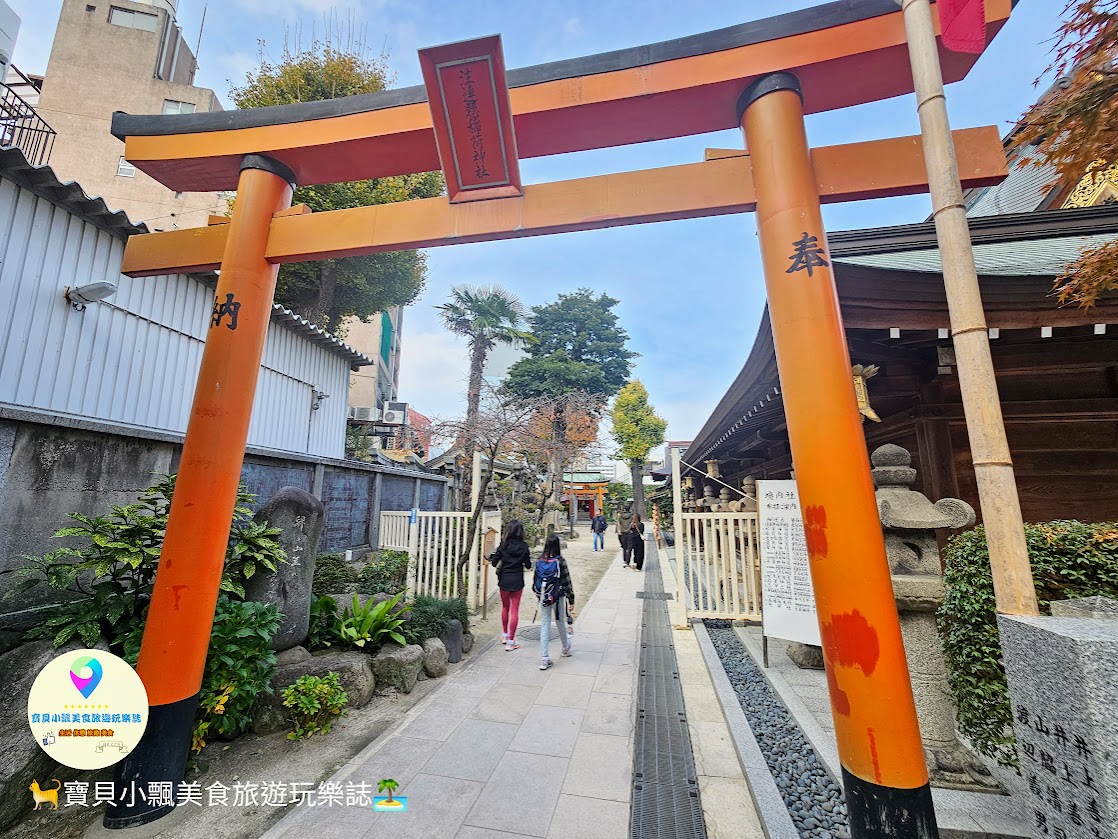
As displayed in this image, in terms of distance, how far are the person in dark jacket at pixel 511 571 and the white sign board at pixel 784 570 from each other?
Result: 289 centimetres

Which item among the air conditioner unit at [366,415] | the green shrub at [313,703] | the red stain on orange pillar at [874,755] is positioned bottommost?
the green shrub at [313,703]

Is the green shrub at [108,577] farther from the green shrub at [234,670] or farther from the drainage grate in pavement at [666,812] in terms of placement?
the drainage grate in pavement at [666,812]

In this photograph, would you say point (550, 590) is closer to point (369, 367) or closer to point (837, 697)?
point (837, 697)

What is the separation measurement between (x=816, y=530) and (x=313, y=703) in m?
4.01

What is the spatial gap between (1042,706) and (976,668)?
148cm

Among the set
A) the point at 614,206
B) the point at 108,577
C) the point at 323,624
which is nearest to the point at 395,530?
the point at 323,624

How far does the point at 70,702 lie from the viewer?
8.82 feet

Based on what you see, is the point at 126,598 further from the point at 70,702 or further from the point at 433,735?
the point at 433,735

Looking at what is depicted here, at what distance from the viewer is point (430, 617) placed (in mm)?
5535

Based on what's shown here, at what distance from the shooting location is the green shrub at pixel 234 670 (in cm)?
347


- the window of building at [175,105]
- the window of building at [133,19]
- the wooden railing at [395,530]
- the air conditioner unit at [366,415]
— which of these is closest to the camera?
the wooden railing at [395,530]

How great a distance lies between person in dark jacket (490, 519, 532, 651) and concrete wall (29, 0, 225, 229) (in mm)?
18760

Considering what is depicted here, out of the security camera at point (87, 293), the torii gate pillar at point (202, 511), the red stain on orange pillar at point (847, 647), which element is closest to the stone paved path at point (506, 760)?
the torii gate pillar at point (202, 511)

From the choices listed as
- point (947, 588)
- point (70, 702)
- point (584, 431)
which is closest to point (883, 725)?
point (947, 588)
